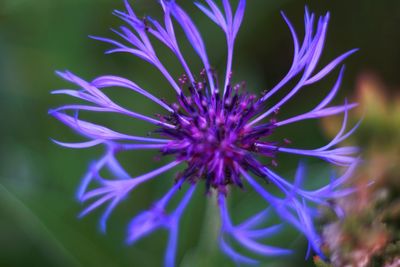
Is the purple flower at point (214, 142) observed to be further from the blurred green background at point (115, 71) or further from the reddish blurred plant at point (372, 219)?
the blurred green background at point (115, 71)

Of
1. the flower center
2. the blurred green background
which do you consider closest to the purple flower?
the flower center

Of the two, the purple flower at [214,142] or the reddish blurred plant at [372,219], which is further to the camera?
the purple flower at [214,142]

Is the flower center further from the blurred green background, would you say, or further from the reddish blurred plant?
the blurred green background

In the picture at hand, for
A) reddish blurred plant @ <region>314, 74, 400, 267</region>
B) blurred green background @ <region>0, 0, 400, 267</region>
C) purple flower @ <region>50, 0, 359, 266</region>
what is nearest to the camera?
reddish blurred plant @ <region>314, 74, 400, 267</region>

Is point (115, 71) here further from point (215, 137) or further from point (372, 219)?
point (372, 219)

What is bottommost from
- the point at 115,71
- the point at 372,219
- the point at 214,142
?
the point at 372,219

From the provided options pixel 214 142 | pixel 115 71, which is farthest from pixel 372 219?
pixel 115 71

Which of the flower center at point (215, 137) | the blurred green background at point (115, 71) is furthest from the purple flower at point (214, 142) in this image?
the blurred green background at point (115, 71)
